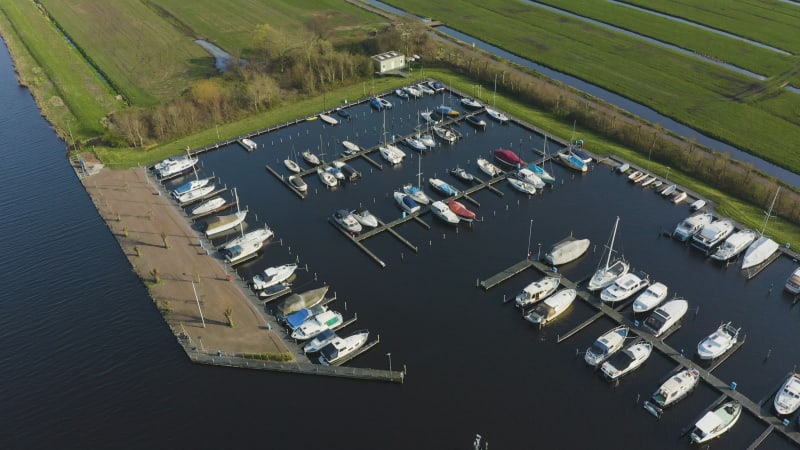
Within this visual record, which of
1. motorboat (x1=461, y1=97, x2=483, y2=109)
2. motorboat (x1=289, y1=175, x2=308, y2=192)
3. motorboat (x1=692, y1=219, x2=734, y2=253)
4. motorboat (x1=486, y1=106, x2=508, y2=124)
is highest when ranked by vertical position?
motorboat (x1=461, y1=97, x2=483, y2=109)

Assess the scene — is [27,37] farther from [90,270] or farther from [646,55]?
[646,55]

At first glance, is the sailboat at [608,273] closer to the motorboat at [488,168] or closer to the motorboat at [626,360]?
the motorboat at [626,360]

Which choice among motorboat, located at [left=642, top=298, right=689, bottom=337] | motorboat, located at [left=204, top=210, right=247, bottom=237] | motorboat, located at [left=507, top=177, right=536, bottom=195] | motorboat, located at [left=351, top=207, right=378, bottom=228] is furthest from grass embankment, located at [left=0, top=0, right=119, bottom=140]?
motorboat, located at [left=642, top=298, right=689, bottom=337]

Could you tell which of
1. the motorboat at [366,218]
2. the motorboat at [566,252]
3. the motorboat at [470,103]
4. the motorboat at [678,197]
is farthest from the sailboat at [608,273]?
the motorboat at [470,103]

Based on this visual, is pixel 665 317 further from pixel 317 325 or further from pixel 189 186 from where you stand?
pixel 189 186

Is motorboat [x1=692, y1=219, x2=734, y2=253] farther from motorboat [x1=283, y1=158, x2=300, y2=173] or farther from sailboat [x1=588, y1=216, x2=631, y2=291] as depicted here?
motorboat [x1=283, y1=158, x2=300, y2=173]

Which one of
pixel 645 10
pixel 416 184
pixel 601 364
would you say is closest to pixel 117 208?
pixel 416 184
